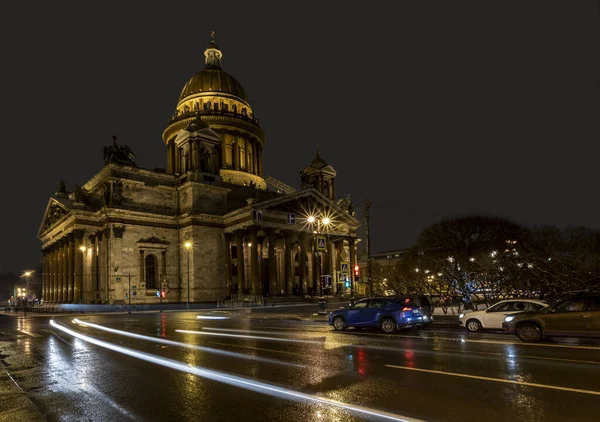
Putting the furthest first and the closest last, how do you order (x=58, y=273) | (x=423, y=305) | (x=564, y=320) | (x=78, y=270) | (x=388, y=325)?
(x=58, y=273) < (x=78, y=270) < (x=423, y=305) < (x=388, y=325) < (x=564, y=320)

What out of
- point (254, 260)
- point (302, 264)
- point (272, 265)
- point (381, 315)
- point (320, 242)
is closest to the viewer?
point (381, 315)

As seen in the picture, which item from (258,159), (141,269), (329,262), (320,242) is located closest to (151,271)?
(141,269)

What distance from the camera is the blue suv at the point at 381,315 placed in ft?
61.1

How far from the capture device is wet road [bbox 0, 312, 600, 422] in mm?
6828

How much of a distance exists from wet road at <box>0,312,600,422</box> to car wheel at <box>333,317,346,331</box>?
462cm

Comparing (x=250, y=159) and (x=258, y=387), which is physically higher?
(x=250, y=159)

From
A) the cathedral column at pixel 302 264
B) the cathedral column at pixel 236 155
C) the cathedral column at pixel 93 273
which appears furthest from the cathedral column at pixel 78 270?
the cathedral column at pixel 302 264

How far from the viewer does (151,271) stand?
5453 centimetres

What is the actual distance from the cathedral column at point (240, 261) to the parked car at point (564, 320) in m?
41.4

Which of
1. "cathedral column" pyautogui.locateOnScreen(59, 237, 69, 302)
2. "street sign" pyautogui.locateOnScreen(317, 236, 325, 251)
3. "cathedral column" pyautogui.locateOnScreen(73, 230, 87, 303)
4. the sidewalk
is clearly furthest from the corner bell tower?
the sidewalk

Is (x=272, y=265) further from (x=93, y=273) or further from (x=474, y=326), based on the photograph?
(x=474, y=326)

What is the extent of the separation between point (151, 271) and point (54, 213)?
18610 millimetres

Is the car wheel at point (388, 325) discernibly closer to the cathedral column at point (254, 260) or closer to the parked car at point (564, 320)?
the parked car at point (564, 320)

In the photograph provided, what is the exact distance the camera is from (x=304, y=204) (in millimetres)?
60438
